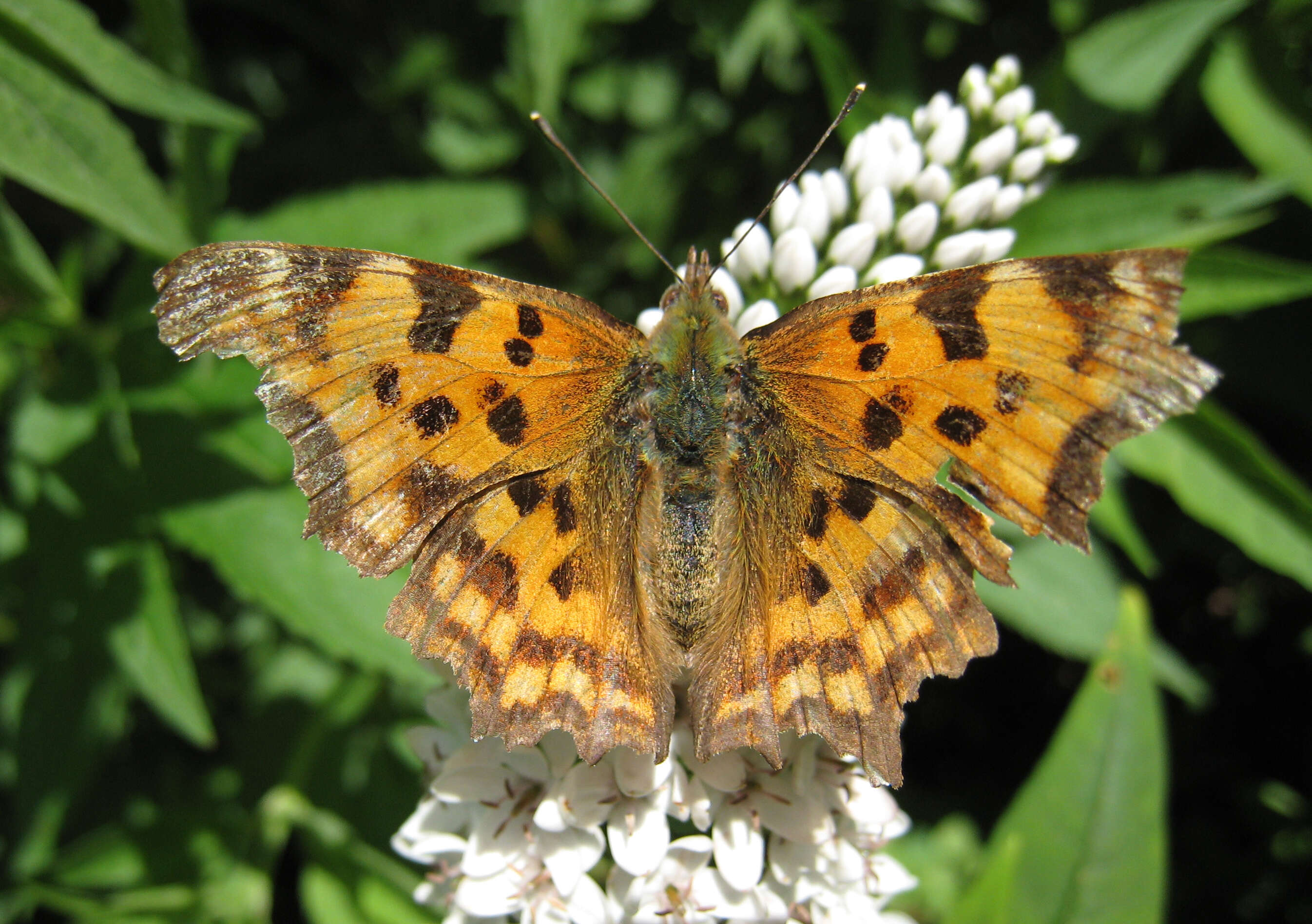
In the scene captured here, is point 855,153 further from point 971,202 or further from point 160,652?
point 160,652

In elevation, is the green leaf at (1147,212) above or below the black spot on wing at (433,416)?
above

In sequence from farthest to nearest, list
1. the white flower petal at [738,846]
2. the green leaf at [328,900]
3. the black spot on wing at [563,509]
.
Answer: the green leaf at [328,900] → the black spot on wing at [563,509] → the white flower petal at [738,846]

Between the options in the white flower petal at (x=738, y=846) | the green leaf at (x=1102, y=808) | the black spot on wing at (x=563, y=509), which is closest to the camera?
the white flower petal at (x=738, y=846)

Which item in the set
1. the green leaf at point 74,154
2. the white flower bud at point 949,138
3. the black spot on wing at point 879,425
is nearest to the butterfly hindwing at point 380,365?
the green leaf at point 74,154

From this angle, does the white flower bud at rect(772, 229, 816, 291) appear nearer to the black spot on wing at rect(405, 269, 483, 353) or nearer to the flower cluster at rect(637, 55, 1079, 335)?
the flower cluster at rect(637, 55, 1079, 335)

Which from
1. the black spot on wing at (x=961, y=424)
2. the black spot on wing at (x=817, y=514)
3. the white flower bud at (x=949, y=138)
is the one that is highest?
the white flower bud at (x=949, y=138)

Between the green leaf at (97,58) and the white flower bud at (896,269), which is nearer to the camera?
the green leaf at (97,58)

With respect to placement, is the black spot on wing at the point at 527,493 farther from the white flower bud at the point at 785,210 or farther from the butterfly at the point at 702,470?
the white flower bud at the point at 785,210

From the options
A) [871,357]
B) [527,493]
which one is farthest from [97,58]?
[871,357]
